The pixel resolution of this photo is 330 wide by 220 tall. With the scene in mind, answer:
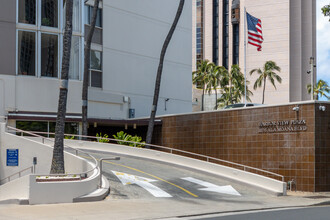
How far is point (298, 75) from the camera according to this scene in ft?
311

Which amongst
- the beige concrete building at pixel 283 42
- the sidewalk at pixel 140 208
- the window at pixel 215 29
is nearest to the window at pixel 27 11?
the sidewalk at pixel 140 208

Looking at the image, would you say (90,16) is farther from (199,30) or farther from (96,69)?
(199,30)

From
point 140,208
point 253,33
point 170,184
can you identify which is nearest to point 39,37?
point 170,184

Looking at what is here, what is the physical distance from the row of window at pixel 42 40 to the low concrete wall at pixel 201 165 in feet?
16.5

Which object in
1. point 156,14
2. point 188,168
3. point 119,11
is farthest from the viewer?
point 156,14

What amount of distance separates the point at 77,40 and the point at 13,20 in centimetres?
426

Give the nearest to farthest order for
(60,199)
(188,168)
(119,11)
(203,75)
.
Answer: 1. (60,199)
2. (188,168)
3. (119,11)
4. (203,75)

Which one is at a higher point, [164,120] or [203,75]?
[203,75]

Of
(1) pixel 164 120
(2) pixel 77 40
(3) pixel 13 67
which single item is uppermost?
(2) pixel 77 40

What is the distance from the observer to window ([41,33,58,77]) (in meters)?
32.3

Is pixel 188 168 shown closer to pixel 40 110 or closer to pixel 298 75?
pixel 40 110

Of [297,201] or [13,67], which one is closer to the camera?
[297,201]

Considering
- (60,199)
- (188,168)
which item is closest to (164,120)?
(188,168)

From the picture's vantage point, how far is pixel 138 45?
4197 centimetres
